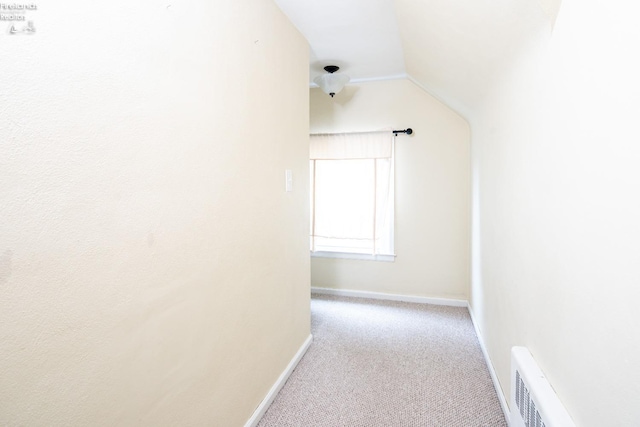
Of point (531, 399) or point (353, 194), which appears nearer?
point (531, 399)

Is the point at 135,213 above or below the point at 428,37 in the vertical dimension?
below

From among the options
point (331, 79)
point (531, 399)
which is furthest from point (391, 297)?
point (531, 399)

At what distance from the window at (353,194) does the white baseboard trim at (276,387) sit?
141cm

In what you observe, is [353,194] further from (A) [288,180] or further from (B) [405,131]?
(A) [288,180]

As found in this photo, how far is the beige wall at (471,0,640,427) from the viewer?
2.40 ft

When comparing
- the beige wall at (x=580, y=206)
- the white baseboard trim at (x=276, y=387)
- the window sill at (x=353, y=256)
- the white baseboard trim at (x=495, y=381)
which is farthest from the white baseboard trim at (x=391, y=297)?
the beige wall at (x=580, y=206)

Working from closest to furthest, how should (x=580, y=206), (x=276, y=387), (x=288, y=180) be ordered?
(x=580, y=206) → (x=276, y=387) → (x=288, y=180)

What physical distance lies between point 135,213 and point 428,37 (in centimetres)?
195

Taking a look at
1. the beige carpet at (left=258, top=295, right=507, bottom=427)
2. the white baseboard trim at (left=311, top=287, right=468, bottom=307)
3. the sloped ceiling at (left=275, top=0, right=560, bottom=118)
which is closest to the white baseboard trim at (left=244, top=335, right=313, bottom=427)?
the beige carpet at (left=258, top=295, right=507, bottom=427)

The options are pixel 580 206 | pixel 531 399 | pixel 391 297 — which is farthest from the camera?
pixel 391 297

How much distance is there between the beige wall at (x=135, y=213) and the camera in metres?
0.74

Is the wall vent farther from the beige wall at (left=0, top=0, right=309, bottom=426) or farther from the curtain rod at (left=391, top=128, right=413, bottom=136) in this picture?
the curtain rod at (left=391, top=128, right=413, bottom=136)

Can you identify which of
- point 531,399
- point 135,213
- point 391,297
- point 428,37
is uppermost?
point 428,37

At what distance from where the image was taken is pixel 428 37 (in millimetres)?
2062
